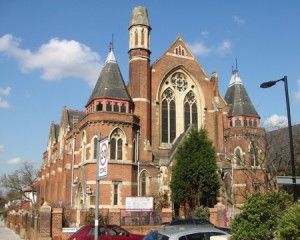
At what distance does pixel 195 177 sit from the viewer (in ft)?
113

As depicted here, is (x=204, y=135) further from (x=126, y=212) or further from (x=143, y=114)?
(x=126, y=212)

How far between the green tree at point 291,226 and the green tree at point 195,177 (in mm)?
23472

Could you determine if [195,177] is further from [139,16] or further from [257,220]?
[257,220]

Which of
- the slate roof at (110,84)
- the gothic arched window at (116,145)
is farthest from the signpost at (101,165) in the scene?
the slate roof at (110,84)

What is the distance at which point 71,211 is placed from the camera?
28.3m

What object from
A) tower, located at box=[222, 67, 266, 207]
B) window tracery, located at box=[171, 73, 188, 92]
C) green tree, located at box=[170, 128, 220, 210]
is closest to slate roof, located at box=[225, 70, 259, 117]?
tower, located at box=[222, 67, 266, 207]

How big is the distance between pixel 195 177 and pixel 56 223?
13502 mm

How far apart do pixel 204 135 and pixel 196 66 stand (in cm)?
1059

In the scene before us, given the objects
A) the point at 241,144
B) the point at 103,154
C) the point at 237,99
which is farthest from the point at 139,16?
the point at 103,154

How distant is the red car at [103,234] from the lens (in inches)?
762

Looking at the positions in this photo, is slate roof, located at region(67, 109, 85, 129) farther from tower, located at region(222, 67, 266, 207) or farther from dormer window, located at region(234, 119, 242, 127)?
dormer window, located at region(234, 119, 242, 127)

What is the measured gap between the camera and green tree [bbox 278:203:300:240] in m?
10.5

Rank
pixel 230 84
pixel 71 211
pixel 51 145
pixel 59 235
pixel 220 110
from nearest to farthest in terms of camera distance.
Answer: pixel 59 235 < pixel 71 211 < pixel 220 110 < pixel 230 84 < pixel 51 145

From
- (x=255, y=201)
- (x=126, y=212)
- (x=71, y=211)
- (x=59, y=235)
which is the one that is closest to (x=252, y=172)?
(x=126, y=212)
